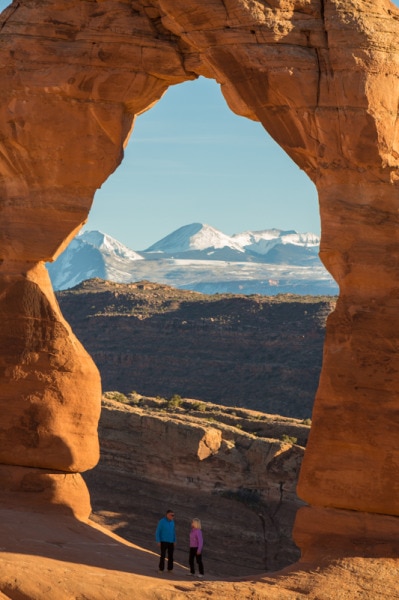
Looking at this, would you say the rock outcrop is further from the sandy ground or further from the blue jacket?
the sandy ground

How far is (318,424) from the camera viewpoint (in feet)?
63.9

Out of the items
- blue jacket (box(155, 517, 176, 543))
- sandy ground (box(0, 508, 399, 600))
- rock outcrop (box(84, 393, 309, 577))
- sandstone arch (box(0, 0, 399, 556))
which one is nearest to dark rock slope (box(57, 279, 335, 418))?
rock outcrop (box(84, 393, 309, 577))

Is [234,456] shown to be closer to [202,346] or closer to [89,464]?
[89,464]

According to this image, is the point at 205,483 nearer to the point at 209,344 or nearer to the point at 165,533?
the point at 165,533

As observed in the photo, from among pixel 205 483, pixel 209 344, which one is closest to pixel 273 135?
pixel 205 483

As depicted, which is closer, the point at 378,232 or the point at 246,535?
the point at 378,232

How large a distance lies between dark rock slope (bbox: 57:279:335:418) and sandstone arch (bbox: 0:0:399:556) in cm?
3791

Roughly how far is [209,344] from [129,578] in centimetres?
5320

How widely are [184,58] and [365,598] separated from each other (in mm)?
10074

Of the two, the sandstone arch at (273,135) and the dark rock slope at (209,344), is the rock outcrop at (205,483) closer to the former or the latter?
the sandstone arch at (273,135)

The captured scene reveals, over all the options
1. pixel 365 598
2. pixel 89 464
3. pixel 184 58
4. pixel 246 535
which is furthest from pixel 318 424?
pixel 246 535

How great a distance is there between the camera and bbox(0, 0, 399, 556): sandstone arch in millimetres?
19266

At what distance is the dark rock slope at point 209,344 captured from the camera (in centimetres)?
6394

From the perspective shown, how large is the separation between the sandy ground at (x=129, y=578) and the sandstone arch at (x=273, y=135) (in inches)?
28.2
